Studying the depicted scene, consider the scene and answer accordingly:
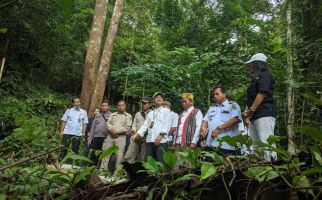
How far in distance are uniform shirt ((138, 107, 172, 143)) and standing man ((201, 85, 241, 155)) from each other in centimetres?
99

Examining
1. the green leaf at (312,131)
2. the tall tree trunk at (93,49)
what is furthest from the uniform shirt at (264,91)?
the tall tree trunk at (93,49)

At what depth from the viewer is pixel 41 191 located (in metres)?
1.91

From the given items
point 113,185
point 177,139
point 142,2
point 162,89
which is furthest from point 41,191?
point 142,2

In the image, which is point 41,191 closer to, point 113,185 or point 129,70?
point 113,185

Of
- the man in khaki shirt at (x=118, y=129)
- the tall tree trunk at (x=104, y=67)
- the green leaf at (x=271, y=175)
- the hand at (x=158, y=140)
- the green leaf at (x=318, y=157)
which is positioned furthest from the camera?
the tall tree trunk at (x=104, y=67)

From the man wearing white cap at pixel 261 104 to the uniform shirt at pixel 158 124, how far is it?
73.2 inches

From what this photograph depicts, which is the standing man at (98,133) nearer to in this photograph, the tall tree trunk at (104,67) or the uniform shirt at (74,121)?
the uniform shirt at (74,121)

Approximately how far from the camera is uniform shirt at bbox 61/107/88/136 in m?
7.87

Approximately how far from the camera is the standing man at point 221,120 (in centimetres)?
429

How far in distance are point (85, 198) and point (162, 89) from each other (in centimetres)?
848

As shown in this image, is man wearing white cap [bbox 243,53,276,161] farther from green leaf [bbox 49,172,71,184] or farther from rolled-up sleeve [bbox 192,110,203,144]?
green leaf [bbox 49,172,71,184]

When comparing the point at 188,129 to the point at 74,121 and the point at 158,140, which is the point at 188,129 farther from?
the point at 74,121

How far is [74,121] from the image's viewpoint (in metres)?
7.93

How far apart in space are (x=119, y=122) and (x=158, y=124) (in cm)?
148
